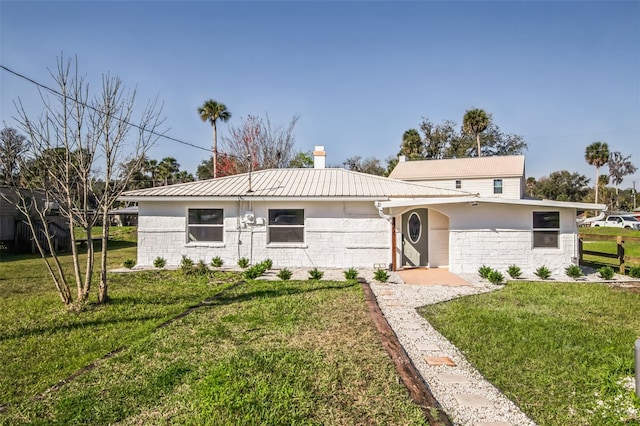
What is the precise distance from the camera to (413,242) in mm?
12883

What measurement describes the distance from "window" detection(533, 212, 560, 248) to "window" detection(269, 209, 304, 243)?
7655 millimetres

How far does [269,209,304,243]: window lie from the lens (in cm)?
1290

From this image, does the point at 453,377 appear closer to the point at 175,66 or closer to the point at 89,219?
the point at 89,219

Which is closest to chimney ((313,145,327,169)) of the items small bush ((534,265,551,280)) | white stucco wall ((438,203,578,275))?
white stucco wall ((438,203,578,275))

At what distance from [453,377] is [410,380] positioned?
65cm

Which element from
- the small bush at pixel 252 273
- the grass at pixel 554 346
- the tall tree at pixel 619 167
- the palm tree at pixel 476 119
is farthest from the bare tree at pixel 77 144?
the tall tree at pixel 619 167

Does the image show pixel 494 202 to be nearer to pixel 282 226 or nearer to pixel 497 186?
pixel 282 226

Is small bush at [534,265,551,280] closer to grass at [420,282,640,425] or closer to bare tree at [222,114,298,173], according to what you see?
grass at [420,282,640,425]

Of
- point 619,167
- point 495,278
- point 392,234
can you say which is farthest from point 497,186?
point 619,167

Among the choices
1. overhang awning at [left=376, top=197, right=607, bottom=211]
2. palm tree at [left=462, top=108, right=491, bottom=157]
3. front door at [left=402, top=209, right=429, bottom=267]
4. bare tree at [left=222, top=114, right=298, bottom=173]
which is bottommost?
front door at [left=402, top=209, right=429, bottom=267]

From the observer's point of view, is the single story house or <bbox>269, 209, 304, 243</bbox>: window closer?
the single story house

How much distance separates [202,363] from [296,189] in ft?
30.4

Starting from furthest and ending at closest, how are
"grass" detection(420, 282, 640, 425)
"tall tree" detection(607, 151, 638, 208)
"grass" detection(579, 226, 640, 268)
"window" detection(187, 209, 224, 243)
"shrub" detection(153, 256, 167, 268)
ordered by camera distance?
"tall tree" detection(607, 151, 638, 208), "grass" detection(579, 226, 640, 268), "window" detection(187, 209, 224, 243), "shrub" detection(153, 256, 167, 268), "grass" detection(420, 282, 640, 425)

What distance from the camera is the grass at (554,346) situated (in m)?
3.64
